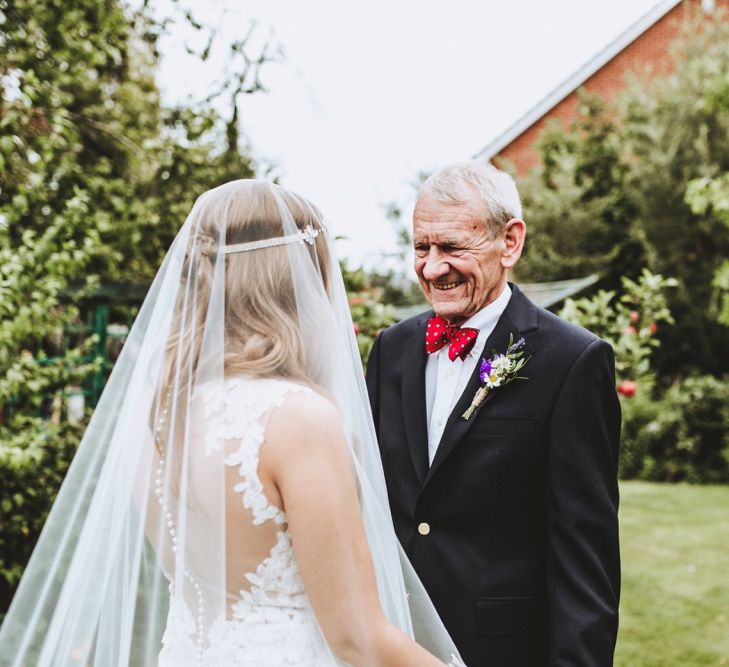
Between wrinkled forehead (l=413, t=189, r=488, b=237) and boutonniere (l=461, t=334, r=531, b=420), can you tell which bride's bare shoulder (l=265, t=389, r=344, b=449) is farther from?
wrinkled forehead (l=413, t=189, r=488, b=237)

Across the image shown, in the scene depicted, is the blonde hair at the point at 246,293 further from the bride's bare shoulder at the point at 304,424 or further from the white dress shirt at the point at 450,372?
the white dress shirt at the point at 450,372

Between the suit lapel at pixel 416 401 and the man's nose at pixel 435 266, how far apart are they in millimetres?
276

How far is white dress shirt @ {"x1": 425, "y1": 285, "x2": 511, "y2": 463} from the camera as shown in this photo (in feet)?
7.90

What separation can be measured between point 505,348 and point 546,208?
12621mm

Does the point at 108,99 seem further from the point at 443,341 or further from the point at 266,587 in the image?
the point at 266,587

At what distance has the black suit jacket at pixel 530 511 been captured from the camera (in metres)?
2.05

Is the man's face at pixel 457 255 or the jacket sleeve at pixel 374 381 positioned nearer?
the man's face at pixel 457 255

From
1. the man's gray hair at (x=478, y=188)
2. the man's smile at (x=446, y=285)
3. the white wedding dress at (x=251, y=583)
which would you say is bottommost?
the white wedding dress at (x=251, y=583)

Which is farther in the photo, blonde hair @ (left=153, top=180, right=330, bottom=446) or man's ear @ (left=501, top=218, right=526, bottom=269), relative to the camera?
man's ear @ (left=501, top=218, right=526, bottom=269)

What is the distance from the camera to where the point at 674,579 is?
6805 mm

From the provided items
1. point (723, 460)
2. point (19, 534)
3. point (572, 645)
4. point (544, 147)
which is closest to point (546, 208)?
point (544, 147)

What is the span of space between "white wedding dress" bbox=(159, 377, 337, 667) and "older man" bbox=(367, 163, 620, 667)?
541mm

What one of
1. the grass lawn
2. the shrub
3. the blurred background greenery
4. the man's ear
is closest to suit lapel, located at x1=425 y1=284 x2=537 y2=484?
the man's ear

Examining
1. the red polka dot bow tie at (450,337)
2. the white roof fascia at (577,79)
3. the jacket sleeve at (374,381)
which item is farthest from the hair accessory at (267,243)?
the white roof fascia at (577,79)
